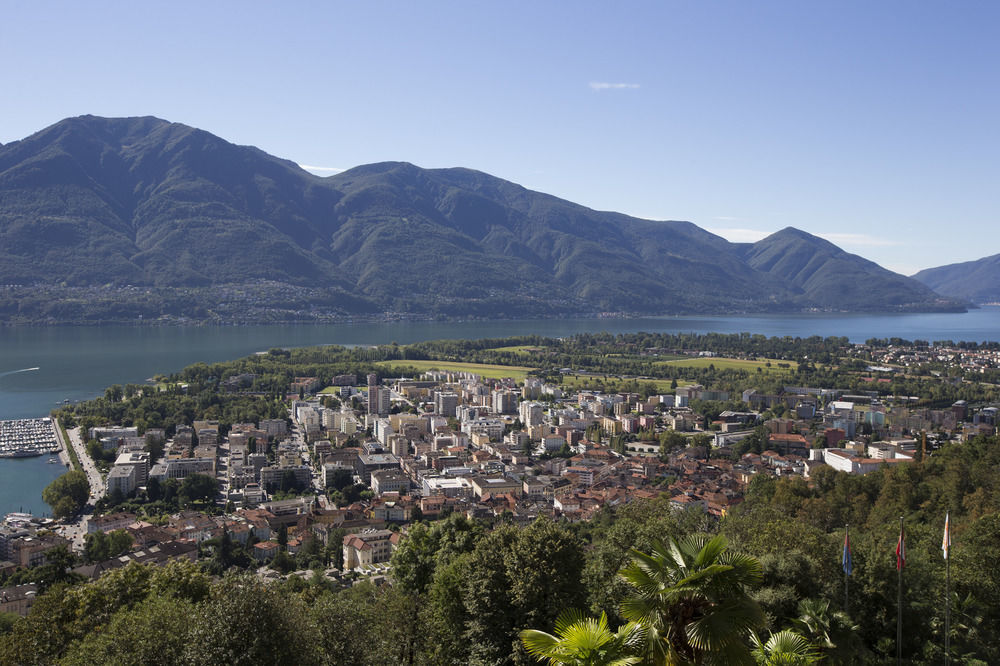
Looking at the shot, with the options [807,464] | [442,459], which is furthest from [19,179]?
[807,464]

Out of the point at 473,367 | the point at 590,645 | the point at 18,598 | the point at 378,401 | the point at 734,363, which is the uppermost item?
the point at 590,645

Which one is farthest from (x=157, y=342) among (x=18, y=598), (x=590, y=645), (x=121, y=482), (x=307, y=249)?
(x=307, y=249)

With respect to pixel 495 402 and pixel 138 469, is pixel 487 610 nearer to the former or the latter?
pixel 138 469

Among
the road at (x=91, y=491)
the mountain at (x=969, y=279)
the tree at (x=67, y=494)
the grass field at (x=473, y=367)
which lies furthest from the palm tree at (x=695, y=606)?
the mountain at (x=969, y=279)

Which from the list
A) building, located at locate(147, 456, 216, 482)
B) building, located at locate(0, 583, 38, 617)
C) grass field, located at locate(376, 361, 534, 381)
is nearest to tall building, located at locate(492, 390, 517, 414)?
grass field, located at locate(376, 361, 534, 381)

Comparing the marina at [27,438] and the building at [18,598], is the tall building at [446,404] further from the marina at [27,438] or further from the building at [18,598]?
the building at [18,598]

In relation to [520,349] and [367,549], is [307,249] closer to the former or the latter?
[520,349]
